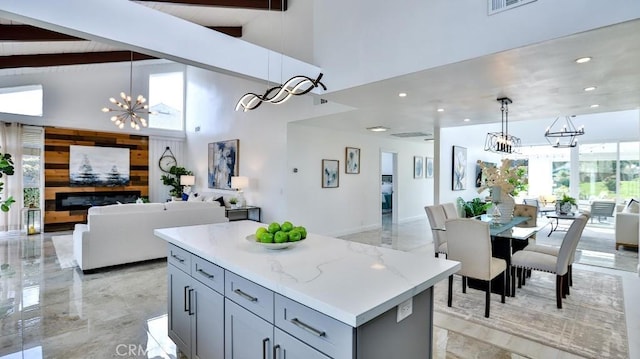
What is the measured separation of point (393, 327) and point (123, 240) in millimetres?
4292

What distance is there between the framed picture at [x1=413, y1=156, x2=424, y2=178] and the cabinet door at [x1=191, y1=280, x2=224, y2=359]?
→ 812 cm

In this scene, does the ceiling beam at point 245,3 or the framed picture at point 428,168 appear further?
the framed picture at point 428,168

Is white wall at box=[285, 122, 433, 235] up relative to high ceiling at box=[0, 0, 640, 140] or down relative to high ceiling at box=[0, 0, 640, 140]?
down

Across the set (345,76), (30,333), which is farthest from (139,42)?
(30,333)

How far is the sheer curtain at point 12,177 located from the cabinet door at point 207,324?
8120 mm

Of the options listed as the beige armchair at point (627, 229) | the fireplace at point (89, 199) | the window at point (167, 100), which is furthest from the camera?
the window at point (167, 100)

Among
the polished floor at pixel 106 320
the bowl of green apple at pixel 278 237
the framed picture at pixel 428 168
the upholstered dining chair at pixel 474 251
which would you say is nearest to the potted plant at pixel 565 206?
the polished floor at pixel 106 320

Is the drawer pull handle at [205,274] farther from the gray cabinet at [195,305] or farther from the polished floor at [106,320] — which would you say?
the polished floor at [106,320]

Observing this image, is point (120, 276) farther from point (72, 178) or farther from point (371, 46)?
point (72, 178)

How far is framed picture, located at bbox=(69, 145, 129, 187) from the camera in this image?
805 cm

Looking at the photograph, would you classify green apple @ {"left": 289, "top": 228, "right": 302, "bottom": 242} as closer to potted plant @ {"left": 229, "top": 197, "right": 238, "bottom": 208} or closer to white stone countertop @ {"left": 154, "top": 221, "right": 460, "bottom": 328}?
white stone countertop @ {"left": 154, "top": 221, "right": 460, "bottom": 328}

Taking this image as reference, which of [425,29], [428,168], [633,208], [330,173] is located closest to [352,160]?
[330,173]

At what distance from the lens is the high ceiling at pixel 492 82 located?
2572 mm

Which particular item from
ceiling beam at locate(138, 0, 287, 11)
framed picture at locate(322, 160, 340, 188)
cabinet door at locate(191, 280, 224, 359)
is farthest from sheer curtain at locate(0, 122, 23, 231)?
cabinet door at locate(191, 280, 224, 359)
